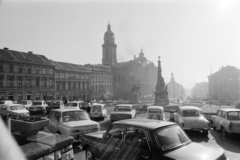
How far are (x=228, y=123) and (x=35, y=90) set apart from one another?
43605mm

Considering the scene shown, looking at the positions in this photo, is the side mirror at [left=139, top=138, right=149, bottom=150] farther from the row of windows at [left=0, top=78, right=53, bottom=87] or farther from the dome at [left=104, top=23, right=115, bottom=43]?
the dome at [left=104, top=23, right=115, bottom=43]

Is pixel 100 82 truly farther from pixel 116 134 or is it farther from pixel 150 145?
pixel 150 145

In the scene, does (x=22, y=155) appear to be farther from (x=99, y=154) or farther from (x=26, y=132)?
(x=99, y=154)

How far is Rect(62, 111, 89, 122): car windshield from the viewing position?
9.11 m

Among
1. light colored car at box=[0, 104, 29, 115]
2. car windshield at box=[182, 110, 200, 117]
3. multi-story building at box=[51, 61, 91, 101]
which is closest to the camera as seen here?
car windshield at box=[182, 110, 200, 117]

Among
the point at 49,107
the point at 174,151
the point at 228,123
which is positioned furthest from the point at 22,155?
the point at 49,107

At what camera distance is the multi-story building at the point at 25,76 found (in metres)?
38.0

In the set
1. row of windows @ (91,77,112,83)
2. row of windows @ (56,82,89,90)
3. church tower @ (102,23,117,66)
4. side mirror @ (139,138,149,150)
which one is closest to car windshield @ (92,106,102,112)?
side mirror @ (139,138,149,150)

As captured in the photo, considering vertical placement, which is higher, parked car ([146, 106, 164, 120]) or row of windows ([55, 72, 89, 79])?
row of windows ([55, 72, 89, 79])

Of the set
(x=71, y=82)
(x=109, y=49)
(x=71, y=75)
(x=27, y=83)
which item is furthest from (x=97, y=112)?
(x=109, y=49)

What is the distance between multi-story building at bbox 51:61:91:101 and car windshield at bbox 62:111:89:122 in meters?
42.3

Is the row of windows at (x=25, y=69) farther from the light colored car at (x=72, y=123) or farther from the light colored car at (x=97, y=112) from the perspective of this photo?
the light colored car at (x=72, y=123)

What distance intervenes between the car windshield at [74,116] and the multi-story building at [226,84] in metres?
61.5

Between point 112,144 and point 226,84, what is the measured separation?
6746 centimetres
